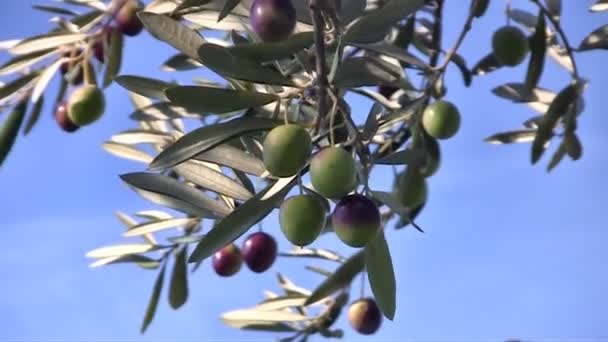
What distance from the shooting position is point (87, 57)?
2.12 meters

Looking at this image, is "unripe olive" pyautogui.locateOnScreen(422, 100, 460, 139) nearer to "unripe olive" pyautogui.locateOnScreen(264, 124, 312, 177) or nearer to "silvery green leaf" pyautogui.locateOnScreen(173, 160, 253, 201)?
"silvery green leaf" pyautogui.locateOnScreen(173, 160, 253, 201)

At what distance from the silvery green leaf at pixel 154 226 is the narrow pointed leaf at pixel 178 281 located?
30 centimetres

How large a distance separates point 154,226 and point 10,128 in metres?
0.38

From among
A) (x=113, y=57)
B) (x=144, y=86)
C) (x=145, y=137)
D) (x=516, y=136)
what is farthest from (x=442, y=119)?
(x=145, y=137)

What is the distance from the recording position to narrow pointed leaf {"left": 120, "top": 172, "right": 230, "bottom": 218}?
4.78 ft

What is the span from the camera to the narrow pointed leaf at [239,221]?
1.28 m

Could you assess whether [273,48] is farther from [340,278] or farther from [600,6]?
[600,6]

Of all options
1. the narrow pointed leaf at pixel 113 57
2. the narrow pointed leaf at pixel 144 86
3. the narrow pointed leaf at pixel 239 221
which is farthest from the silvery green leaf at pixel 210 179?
the narrow pointed leaf at pixel 113 57

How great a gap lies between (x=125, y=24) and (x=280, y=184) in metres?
0.97

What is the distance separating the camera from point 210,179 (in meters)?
1.59

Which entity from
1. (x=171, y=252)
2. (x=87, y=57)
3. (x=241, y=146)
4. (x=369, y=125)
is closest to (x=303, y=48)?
(x=369, y=125)

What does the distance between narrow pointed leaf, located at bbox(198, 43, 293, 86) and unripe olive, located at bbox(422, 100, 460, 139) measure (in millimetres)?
450

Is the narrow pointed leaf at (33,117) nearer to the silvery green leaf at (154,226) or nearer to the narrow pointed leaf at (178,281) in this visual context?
the silvery green leaf at (154,226)

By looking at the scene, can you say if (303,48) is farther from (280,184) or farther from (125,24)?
(125,24)
